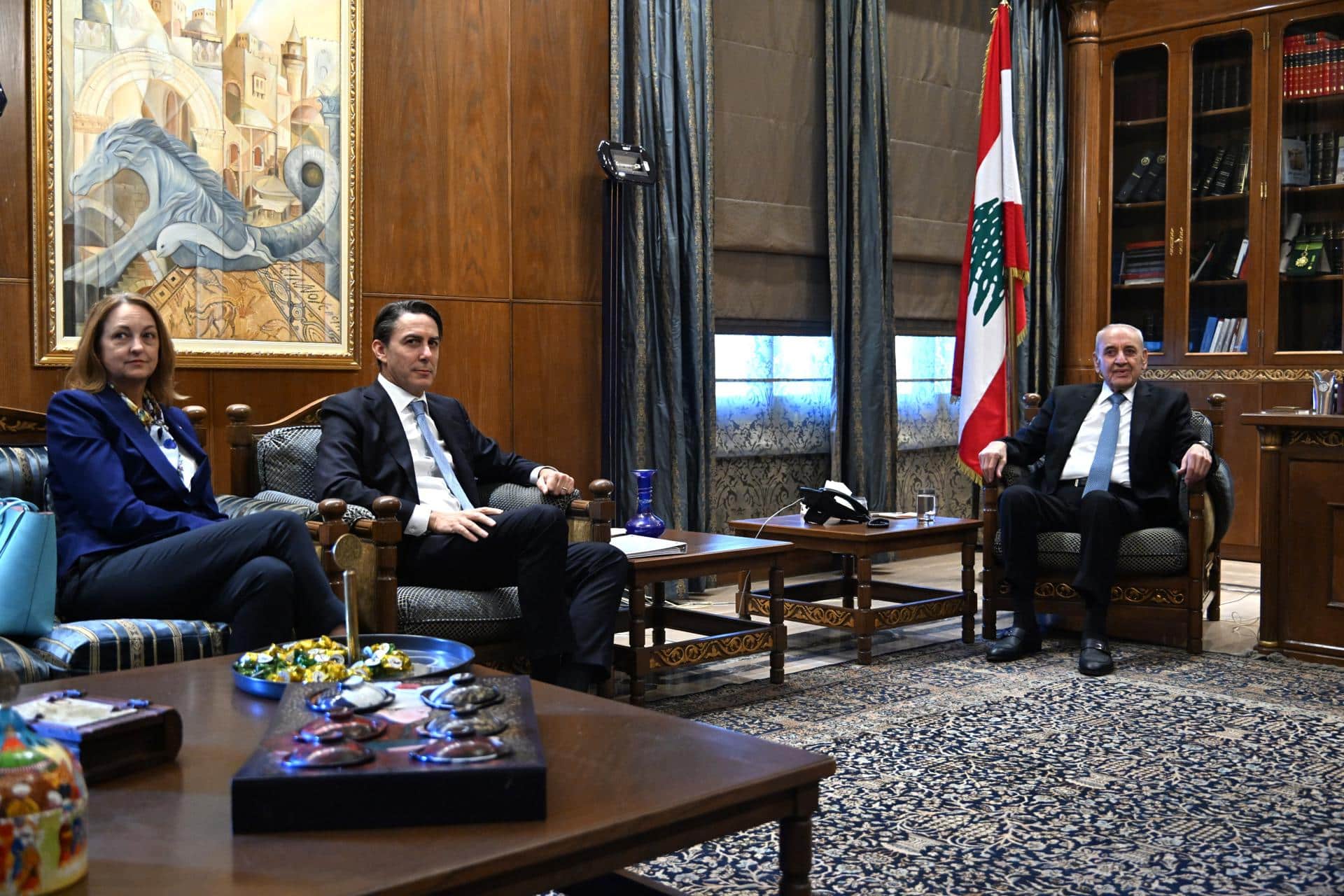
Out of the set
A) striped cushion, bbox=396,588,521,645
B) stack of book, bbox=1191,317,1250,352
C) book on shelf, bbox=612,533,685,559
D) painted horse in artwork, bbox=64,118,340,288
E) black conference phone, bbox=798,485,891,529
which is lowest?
striped cushion, bbox=396,588,521,645

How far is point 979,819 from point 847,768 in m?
0.42

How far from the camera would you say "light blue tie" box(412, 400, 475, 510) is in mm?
3592

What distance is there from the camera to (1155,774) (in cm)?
288

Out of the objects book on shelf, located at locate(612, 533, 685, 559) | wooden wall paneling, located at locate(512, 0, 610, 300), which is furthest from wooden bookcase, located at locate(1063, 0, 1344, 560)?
book on shelf, located at locate(612, 533, 685, 559)

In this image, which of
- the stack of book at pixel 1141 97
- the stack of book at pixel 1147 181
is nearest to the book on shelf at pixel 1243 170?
the stack of book at pixel 1147 181

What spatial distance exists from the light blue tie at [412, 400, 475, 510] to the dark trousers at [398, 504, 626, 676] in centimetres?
29

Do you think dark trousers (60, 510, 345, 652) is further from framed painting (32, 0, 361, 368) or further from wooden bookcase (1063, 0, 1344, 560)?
wooden bookcase (1063, 0, 1344, 560)

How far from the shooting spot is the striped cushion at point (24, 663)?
2514 millimetres

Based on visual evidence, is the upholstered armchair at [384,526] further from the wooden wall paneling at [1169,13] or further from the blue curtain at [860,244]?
the wooden wall paneling at [1169,13]

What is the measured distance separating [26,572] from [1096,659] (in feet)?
9.66

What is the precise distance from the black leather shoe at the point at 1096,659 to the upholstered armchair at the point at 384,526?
154 centimetres

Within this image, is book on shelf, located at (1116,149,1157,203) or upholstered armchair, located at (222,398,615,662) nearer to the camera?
upholstered armchair, located at (222,398,615,662)

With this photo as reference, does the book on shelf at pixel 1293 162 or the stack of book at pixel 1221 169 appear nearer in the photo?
the book on shelf at pixel 1293 162

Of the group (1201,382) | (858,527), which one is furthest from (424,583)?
(1201,382)
